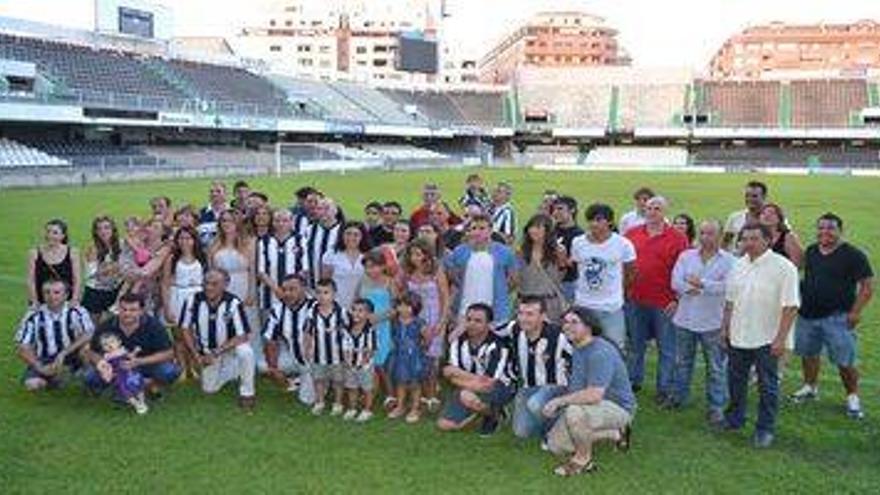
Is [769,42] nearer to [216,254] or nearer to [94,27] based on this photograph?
[94,27]

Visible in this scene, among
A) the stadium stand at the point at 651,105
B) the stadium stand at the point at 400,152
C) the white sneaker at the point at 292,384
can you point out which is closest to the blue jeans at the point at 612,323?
the white sneaker at the point at 292,384

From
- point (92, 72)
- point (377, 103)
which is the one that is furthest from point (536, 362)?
point (377, 103)

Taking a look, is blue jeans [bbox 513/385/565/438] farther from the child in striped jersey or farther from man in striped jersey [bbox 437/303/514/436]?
the child in striped jersey

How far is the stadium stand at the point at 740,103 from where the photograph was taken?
75062 mm

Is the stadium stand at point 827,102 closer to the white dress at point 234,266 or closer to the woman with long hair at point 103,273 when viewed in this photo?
the white dress at point 234,266

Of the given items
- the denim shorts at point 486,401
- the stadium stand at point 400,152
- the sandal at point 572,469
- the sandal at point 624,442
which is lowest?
the sandal at point 572,469

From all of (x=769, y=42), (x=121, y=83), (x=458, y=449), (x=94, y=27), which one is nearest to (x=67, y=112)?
(x=121, y=83)

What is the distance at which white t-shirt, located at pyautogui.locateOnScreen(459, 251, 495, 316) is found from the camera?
812 centimetres

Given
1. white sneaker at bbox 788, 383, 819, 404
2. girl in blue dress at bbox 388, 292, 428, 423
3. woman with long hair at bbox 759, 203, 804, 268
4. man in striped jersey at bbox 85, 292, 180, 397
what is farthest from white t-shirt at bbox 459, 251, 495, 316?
white sneaker at bbox 788, 383, 819, 404

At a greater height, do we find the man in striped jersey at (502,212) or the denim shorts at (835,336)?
the man in striped jersey at (502,212)

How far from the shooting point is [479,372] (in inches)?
289

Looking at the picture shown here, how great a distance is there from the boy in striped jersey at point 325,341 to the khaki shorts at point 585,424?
2077 millimetres

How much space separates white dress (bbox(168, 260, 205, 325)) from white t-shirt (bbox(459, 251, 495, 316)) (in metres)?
2.57

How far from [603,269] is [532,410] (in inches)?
59.9
